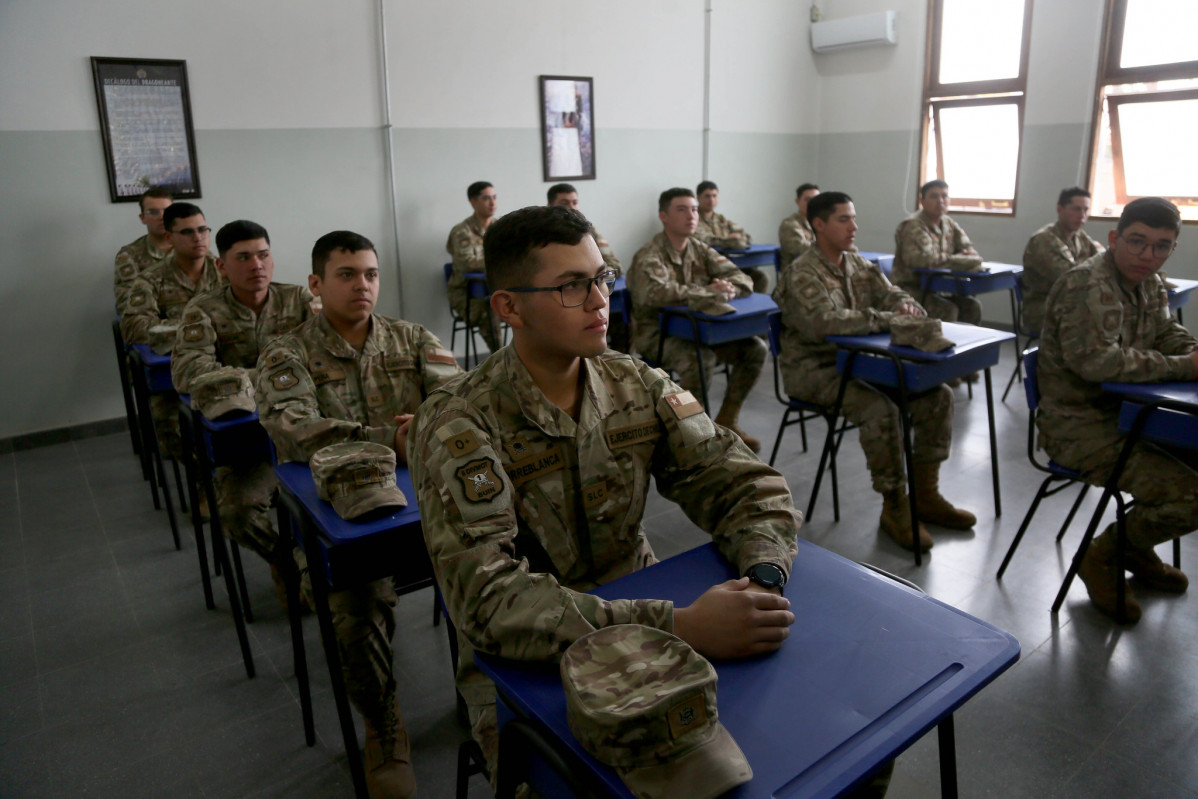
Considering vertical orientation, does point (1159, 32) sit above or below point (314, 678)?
above

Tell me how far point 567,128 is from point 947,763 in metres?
5.98

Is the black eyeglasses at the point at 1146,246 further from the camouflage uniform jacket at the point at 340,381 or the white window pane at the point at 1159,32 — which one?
the white window pane at the point at 1159,32

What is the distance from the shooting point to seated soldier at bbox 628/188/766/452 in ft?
14.2

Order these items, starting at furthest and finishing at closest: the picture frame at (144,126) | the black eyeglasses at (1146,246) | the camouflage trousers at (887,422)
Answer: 1. the picture frame at (144,126)
2. the camouflage trousers at (887,422)
3. the black eyeglasses at (1146,246)

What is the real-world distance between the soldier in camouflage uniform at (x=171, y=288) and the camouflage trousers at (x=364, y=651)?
6.89 ft

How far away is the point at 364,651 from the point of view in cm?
190

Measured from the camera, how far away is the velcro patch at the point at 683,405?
1.53m

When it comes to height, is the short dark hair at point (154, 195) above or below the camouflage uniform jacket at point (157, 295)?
above

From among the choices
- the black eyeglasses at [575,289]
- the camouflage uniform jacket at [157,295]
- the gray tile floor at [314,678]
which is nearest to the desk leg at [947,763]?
the gray tile floor at [314,678]

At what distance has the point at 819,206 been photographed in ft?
11.5

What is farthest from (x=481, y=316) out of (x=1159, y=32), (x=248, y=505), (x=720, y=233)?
(x=1159, y=32)

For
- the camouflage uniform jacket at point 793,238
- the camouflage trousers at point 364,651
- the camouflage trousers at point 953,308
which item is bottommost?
the camouflage trousers at point 364,651

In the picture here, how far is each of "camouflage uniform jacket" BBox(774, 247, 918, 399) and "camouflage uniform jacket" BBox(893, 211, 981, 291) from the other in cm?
215

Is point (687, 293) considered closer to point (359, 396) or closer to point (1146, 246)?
point (1146, 246)
